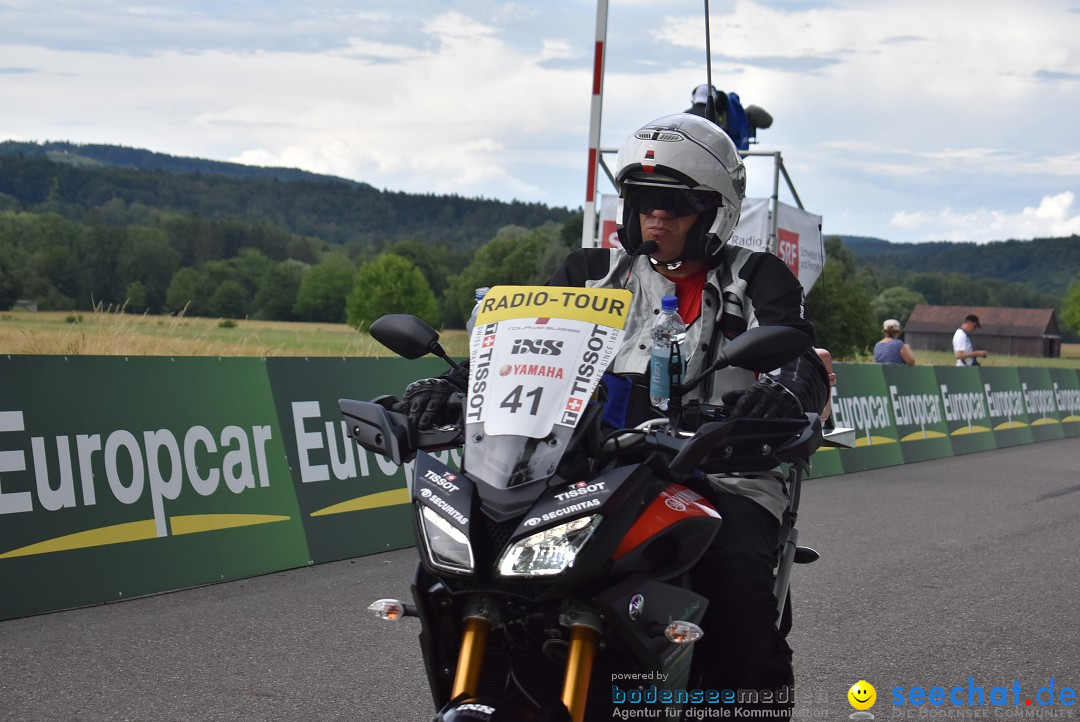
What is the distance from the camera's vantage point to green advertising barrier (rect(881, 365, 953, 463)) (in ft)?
58.4

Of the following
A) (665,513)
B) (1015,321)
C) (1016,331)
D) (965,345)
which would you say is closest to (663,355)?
(665,513)

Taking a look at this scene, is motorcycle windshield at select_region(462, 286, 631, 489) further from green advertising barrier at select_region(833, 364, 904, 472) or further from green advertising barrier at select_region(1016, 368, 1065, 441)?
green advertising barrier at select_region(1016, 368, 1065, 441)

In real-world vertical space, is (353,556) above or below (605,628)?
below

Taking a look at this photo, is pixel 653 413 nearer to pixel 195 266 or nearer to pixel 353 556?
pixel 353 556

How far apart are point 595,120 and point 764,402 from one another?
10.7m

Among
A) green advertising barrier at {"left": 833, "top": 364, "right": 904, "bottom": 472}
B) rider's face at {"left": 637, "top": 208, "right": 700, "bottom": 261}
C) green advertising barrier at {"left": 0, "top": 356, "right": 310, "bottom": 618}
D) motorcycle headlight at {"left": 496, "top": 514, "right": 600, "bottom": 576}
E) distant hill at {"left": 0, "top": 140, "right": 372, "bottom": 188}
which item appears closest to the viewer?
motorcycle headlight at {"left": 496, "top": 514, "right": 600, "bottom": 576}

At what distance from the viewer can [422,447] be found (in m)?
3.51

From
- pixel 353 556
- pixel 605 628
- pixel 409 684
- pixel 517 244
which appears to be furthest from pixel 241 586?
pixel 517 244

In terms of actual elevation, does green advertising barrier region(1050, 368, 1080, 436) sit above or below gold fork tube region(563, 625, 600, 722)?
below

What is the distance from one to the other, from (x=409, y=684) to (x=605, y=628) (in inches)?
106

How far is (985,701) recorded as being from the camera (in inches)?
218

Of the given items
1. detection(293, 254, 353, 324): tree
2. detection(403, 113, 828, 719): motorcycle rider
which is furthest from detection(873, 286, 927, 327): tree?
detection(403, 113, 828, 719): motorcycle rider

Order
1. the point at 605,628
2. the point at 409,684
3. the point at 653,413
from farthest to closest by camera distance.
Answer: the point at 409,684 → the point at 653,413 → the point at 605,628

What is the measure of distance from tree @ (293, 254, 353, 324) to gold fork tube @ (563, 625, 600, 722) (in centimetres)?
10007
